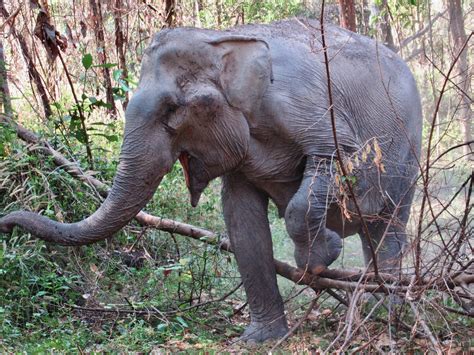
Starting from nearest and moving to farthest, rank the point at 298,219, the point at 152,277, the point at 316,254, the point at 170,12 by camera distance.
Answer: the point at 298,219
the point at 316,254
the point at 152,277
the point at 170,12

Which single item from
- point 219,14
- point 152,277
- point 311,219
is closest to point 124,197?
point 311,219

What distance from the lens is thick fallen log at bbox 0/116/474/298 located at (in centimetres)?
492

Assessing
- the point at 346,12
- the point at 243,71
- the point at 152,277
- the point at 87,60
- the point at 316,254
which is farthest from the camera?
the point at 346,12

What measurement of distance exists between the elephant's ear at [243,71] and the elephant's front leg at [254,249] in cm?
89

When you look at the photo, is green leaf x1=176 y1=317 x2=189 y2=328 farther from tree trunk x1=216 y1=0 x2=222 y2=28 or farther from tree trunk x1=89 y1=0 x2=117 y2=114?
tree trunk x1=216 y1=0 x2=222 y2=28

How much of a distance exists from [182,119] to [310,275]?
143cm

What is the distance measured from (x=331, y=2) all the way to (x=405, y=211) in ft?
29.3

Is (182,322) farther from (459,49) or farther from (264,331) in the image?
(459,49)

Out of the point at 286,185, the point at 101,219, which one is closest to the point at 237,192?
the point at 286,185

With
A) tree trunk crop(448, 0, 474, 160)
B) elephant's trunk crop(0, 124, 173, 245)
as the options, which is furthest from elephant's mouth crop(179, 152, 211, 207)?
tree trunk crop(448, 0, 474, 160)

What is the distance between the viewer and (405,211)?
688cm

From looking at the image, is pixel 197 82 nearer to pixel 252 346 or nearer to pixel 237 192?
pixel 237 192

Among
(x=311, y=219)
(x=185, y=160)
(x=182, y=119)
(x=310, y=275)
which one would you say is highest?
(x=182, y=119)

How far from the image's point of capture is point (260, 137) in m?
5.79
